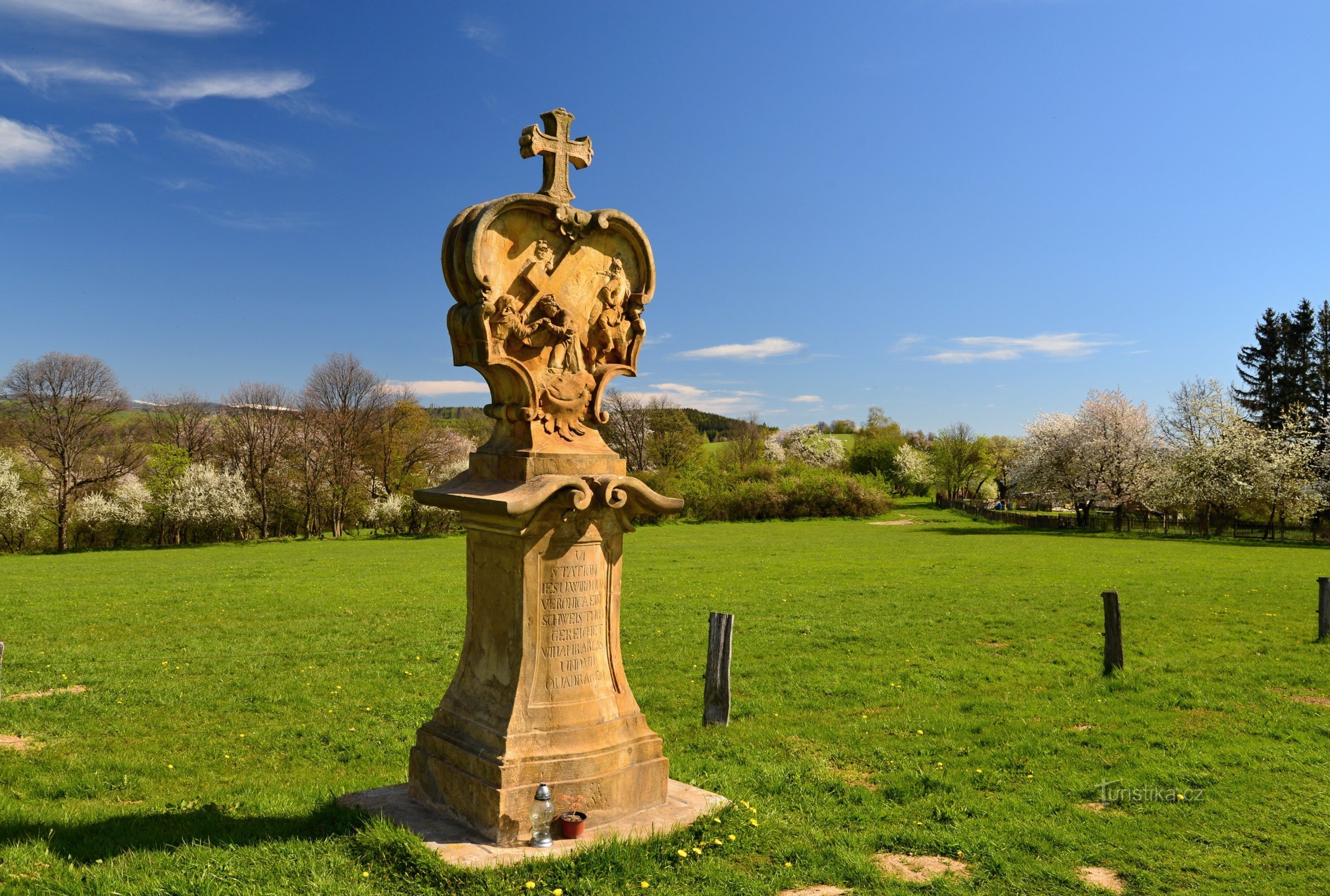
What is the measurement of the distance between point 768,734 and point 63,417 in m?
43.8

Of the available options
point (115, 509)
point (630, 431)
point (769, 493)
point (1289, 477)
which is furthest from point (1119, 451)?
point (115, 509)

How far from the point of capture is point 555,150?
6.33 meters

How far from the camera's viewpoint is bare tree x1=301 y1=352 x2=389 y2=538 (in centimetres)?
4503

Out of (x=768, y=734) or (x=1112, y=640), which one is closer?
(x=768, y=734)

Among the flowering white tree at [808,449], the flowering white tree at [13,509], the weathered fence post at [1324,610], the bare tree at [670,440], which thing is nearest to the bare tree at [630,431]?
the bare tree at [670,440]

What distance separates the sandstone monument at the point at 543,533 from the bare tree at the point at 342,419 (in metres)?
42.0

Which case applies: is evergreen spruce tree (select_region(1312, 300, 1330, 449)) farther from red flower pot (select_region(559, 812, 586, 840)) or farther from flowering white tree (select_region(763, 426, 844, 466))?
red flower pot (select_region(559, 812, 586, 840))

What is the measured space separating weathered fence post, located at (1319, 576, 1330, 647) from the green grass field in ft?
1.64

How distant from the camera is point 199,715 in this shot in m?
9.67

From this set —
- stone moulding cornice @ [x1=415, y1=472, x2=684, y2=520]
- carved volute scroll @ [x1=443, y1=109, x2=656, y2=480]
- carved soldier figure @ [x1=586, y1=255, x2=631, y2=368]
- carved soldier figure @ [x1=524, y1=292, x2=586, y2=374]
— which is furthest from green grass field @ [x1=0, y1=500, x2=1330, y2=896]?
carved soldier figure @ [x1=586, y1=255, x2=631, y2=368]

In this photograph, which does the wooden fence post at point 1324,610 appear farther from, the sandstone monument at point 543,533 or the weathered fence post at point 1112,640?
the sandstone monument at point 543,533

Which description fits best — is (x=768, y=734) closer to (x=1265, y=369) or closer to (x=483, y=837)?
(x=483, y=837)

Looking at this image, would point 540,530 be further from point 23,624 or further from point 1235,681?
point 23,624

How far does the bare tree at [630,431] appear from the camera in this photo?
57.8 metres
